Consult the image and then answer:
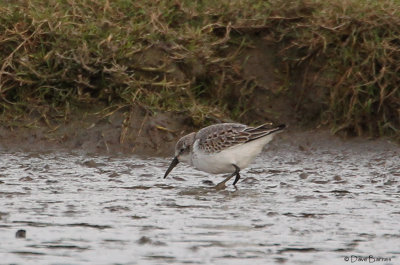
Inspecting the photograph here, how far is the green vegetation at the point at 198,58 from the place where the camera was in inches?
391

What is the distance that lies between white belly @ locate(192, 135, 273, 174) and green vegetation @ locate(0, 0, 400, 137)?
1.36 meters

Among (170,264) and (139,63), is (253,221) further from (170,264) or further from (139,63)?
(139,63)

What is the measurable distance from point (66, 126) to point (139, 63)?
1044 mm

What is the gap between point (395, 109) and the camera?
1002cm

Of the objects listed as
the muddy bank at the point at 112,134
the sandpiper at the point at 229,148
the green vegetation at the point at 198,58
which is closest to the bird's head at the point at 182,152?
the sandpiper at the point at 229,148

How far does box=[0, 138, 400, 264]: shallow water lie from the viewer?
6.06m

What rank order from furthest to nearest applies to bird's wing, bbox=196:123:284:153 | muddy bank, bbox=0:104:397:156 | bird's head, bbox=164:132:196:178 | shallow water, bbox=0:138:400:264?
muddy bank, bbox=0:104:397:156 → bird's head, bbox=164:132:196:178 → bird's wing, bbox=196:123:284:153 → shallow water, bbox=0:138:400:264

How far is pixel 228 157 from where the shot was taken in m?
8.74

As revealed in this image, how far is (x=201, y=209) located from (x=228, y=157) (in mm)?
1401

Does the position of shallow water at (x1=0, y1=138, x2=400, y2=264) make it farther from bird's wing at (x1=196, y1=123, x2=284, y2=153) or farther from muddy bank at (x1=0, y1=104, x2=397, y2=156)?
bird's wing at (x1=196, y1=123, x2=284, y2=153)

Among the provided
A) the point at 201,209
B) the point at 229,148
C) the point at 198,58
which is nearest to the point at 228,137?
the point at 229,148

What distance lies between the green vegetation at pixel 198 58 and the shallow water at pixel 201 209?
63 centimetres

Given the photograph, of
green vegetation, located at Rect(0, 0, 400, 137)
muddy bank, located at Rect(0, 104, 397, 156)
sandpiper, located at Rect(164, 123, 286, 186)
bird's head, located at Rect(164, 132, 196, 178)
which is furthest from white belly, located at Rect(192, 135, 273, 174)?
green vegetation, located at Rect(0, 0, 400, 137)

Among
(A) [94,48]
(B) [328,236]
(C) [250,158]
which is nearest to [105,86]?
(A) [94,48]
